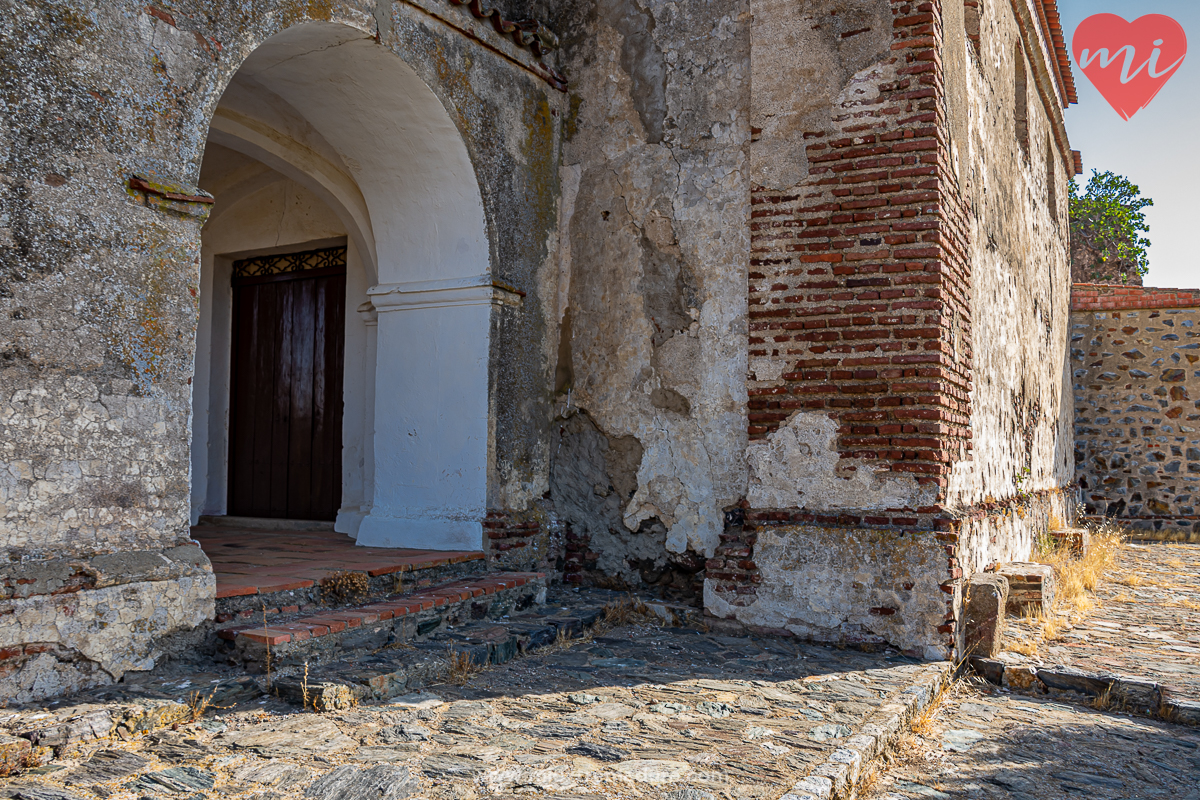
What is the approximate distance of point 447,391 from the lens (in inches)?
222

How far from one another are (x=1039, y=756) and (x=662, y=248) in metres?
3.59

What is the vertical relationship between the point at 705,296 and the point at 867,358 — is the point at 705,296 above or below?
above

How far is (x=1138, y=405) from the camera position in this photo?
38.7ft

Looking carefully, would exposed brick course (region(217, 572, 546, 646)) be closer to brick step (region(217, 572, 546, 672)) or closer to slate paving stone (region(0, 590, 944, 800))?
brick step (region(217, 572, 546, 672))

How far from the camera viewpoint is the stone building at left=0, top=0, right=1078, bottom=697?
137 inches

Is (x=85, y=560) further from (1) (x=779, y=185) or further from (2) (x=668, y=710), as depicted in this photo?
(1) (x=779, y=185)

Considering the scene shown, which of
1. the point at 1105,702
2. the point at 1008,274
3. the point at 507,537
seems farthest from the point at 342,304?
the point at 1105,702

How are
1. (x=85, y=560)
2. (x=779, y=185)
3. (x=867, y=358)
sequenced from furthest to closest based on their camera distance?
(x=779, y=185), (x=867, y=358), (x=85, y=560)

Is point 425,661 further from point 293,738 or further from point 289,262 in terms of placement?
point 289,262

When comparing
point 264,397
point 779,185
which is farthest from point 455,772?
point 264,397

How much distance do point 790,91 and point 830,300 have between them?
52.1 inches

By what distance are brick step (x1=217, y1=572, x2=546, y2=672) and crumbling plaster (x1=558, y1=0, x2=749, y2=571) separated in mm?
1008

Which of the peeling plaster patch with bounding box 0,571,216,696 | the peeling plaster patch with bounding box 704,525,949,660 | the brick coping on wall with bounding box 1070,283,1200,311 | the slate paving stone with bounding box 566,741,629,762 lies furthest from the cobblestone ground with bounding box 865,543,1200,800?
the brick coping on wall with bounding box 1070,283,1200,311

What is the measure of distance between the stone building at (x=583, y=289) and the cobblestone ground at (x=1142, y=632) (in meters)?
0.72
